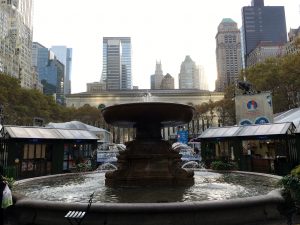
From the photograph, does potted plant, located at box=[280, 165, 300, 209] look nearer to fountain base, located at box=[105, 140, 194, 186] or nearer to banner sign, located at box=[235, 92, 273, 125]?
fountain base, located at box=[105, 140, 194, 186]

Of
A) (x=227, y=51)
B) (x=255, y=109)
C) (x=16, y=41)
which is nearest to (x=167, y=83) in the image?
(x=227, y=51)

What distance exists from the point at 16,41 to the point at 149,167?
128756mm

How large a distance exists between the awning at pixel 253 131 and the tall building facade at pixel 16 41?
3752 inches

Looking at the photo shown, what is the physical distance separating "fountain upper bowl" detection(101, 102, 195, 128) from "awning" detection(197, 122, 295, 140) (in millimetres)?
8686

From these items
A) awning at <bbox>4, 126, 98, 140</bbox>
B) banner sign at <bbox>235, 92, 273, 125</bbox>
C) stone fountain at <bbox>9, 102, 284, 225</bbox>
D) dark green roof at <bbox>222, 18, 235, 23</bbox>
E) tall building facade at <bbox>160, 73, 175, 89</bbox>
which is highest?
dark green roof at <bbox>222, 18, 235, 23</bbox>

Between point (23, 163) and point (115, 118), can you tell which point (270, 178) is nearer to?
point (115, 118)

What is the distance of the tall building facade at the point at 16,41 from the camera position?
11210 cm

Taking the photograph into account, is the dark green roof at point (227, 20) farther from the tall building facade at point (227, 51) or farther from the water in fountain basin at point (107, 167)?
the water in fountain basin at point (107, 167)

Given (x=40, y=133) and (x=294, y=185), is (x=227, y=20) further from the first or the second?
(x=294, y=185)

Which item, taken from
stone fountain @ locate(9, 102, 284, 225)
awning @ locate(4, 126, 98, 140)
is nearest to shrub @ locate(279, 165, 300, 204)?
stone fountain @ locate(9, 102, 284, 225)

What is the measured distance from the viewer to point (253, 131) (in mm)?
20734

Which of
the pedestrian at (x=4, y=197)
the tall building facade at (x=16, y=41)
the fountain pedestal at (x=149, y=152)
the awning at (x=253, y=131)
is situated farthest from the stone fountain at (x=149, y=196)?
the tall building facade at (x=16, y=41)

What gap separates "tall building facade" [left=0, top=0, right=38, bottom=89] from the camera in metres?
112

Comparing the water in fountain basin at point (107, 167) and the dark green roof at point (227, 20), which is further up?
the dark green roof at point (227, 20)
